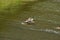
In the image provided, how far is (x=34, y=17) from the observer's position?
2.18 meters

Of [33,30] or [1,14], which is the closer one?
[33,30]

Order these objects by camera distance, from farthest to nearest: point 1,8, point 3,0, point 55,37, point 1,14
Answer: point 3,0
point 1,8
point 1,14
point 55,37

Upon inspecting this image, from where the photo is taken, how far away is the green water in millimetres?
1738

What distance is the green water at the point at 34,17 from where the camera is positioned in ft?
5.70

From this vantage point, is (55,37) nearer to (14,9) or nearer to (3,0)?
(14,9)

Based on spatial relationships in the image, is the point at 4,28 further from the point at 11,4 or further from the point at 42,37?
the point at 11,4

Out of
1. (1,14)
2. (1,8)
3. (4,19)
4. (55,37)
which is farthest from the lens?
(1,8)

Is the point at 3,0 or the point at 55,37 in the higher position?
the point at 3,0

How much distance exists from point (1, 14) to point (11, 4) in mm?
438

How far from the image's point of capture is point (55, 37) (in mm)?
1706

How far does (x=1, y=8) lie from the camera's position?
248 centimetres

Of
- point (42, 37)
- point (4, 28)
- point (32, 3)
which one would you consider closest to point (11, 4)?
point (32, 3)

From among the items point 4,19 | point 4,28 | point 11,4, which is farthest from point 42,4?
point 4,28

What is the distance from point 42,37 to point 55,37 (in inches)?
5.1
